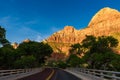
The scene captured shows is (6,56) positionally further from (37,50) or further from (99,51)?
(37,50)

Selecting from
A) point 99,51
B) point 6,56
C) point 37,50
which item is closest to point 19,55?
point 6,56

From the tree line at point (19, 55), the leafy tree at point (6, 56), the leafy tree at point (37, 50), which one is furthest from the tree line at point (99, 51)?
the leafy tree at point (6, 56)

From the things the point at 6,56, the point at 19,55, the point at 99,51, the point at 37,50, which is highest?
the point at 37,50

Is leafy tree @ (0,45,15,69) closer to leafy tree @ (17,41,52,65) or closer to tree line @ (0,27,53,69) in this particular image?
tree line @ (0,27,53,69)

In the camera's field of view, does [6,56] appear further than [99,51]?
No

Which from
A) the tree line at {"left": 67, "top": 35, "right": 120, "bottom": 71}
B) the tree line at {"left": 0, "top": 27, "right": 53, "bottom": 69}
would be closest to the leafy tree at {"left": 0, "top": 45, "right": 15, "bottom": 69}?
the tree line at {"left": 0, "top": 27, "right": 53, "bottom": 69}

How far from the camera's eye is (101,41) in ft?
245

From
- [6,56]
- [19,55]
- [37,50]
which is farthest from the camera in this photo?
[37,50]

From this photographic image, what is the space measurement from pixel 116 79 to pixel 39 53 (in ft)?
260

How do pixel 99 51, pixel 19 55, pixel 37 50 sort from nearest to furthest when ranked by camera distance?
1. pixel 99 51
2. pixel 19 55
3. pixel 37 50

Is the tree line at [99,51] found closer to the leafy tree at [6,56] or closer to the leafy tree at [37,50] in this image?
the leafy tree at [37,50]

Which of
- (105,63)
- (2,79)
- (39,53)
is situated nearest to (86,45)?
(105,63)

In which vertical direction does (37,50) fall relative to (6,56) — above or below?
above

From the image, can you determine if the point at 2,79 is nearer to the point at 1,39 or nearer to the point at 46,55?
the point at 1,39
